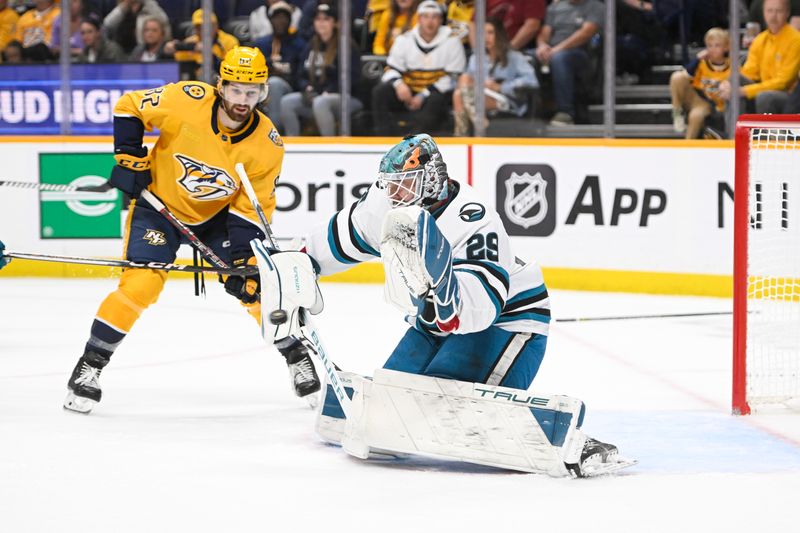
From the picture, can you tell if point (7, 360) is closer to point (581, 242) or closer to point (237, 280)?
point (237, 280)

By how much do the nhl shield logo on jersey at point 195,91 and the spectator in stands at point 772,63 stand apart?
3.37 meters

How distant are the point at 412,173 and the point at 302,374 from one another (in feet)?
3.95

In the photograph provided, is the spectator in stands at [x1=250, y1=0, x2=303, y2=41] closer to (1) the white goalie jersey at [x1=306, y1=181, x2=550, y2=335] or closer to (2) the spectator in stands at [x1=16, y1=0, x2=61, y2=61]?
(2) the spectator in stands at [x1=16, y1=0, x2=61, y2=61]

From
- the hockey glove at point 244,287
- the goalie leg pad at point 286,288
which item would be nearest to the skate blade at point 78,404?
the hockey glove at point 244,287

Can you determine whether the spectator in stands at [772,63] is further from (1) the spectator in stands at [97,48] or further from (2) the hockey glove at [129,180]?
(2) the hockey glove at [129,180]

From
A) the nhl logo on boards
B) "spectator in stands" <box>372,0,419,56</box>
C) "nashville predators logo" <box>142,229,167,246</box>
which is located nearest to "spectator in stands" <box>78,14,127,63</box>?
"spectator in stands" <box>372,0,419,56</box>

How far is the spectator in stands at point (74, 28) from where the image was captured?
743 cm

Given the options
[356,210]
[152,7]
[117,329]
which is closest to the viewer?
[356,210]

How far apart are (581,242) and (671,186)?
543mm

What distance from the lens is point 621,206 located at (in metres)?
6.77

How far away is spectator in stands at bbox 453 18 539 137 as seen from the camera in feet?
23.1

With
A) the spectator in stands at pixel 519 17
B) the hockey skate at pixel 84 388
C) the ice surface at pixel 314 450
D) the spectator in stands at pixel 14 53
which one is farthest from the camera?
the spectator in stands at pixel 14 53

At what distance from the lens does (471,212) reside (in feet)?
9.88

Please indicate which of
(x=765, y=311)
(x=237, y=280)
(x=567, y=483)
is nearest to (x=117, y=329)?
(x=237, y=280)
